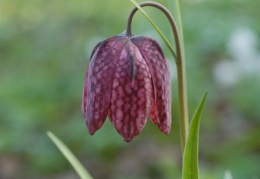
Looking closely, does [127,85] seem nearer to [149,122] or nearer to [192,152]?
[192,152]

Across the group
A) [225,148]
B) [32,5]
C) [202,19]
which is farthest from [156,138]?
[32,5]

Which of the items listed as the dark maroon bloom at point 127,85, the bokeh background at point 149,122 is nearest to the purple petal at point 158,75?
the dark maroon bloom at point 127,85

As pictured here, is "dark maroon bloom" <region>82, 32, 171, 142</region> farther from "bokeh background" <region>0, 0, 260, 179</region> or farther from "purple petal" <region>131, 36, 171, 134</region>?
"bokeh background" <region>0, 0, 260, 179</region>

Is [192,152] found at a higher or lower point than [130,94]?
lower

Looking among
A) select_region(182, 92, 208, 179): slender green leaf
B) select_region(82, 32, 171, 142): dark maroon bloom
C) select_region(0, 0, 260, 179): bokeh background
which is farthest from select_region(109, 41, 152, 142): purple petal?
select_region(0, 0, 260, 179): bokeh background

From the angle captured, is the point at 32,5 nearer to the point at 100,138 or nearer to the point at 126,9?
the point at 126,9

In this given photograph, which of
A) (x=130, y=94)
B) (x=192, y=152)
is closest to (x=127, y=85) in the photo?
(x=130, y=94)

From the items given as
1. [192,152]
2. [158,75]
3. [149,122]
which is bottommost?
[149,122]

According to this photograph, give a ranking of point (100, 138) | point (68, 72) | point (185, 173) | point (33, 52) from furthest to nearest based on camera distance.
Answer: point (33, 52) < point (68, 72) < point (100, 138) < point (185, 173)
